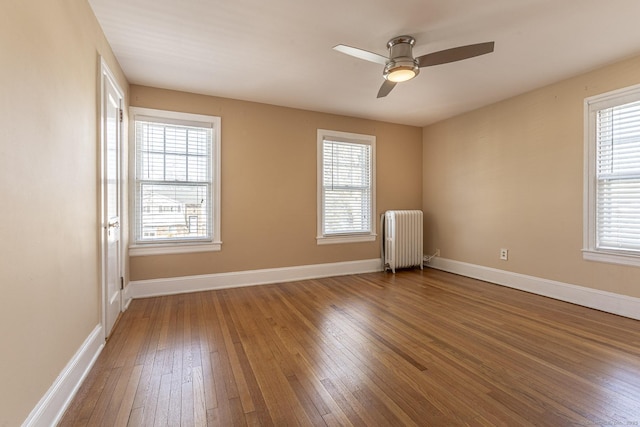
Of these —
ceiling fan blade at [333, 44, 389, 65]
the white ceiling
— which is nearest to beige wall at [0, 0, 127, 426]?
the white ceiling

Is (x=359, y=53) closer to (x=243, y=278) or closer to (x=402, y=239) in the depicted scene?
(x=243, y=278)

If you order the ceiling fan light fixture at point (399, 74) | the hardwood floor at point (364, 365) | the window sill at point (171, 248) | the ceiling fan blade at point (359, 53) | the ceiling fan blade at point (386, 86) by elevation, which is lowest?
the hardwood floor at point (364, 365)

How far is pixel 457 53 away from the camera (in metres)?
2.25

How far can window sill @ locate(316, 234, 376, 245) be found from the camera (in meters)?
4.50

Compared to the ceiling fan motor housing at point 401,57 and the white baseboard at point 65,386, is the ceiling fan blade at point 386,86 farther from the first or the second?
the white baseboard at point 65,386

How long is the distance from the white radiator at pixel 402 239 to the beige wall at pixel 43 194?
388 centimetres

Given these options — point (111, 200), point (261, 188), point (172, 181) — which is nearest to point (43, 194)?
point (111, 200)

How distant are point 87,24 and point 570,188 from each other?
4.80 m

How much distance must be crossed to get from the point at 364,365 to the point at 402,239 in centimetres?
305

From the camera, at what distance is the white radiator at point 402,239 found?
4.71 m

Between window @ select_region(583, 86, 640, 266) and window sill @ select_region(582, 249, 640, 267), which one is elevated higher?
window @ select_region(583, 86, 640, 266)

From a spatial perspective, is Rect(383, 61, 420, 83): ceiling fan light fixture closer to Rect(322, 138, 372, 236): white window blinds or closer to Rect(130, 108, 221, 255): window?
Rect(322, 138, 372, 236): white window blinds

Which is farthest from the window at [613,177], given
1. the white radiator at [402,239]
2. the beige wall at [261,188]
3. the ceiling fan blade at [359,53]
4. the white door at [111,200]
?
the white door at [111,200]

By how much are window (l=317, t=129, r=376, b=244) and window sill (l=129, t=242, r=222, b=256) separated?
5.17 feet
